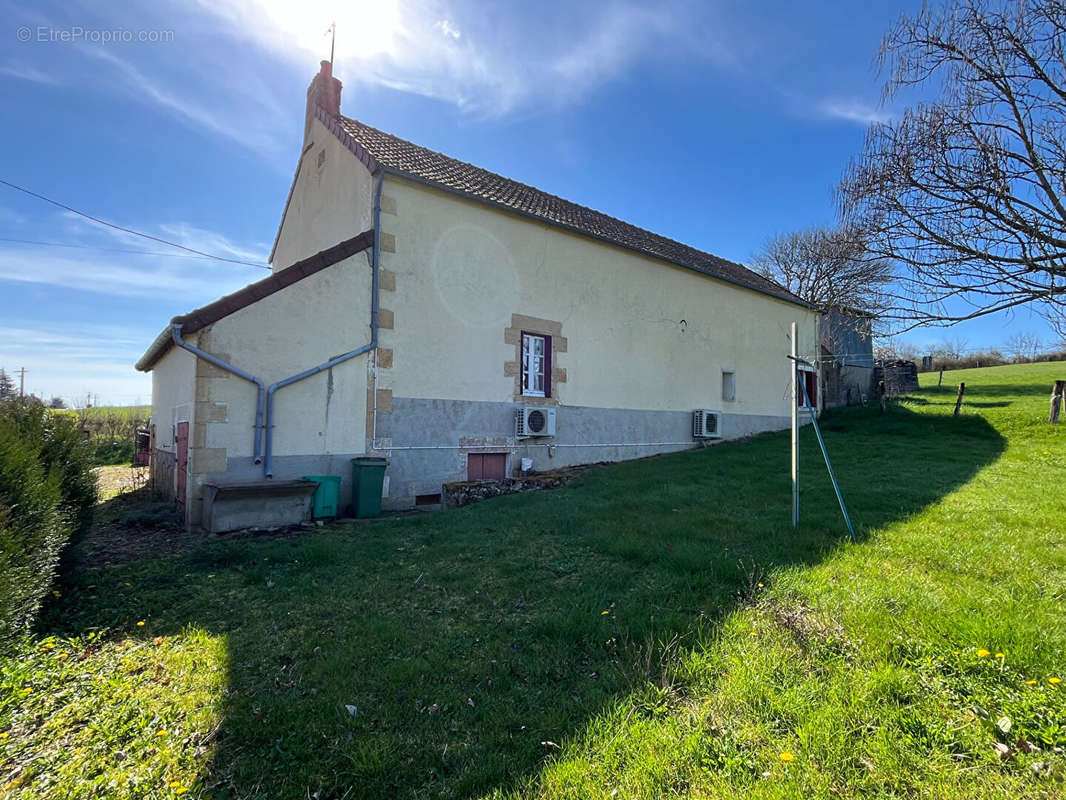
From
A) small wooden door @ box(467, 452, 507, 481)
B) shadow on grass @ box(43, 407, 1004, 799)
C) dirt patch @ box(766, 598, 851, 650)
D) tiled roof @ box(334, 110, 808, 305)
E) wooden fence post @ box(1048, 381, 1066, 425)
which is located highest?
tiled roof @ box(334, 110, 808, 305)

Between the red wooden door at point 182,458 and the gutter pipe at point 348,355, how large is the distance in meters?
1.19

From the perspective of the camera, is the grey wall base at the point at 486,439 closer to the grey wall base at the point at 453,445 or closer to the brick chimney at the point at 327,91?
the grey wall base at the point at 453,445

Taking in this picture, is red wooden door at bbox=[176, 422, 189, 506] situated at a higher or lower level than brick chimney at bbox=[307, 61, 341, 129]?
lower

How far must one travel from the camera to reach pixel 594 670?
10.7 ft

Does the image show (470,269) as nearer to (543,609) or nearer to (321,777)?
(543,609)

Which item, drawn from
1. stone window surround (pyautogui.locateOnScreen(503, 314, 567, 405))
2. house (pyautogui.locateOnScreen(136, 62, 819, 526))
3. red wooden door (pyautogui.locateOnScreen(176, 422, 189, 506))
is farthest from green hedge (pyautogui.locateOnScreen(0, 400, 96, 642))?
stone window surround (pyautogui.locateOnScreen(503, 314, 567, 405))

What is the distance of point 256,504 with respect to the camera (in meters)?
7.26

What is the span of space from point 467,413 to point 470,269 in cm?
290

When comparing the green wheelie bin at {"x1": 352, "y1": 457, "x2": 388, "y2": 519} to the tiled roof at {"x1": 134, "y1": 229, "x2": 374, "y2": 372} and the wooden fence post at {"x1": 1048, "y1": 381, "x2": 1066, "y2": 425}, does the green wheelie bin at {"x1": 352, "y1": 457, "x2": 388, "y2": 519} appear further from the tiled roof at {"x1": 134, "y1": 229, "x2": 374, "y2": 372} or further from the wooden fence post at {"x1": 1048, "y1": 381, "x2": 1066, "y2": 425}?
the wooden fence post at {"x1": 1048, "y1": 381, "x2": 1066, "y2": 425}

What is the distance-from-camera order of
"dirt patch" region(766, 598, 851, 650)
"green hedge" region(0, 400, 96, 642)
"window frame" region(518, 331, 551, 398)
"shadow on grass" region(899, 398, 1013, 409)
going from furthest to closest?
1. "shadow on grass" region(899, 398, 1013, 409)
2. "window frame" region(518, 331, 551, 398)
3. "green hedge" region(0, 400, 96, 642)
4. "dirt patch" region(766, 598, 851, 650)

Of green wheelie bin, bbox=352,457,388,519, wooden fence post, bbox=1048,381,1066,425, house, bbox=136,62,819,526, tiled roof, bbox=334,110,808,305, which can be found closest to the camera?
house, bbox=136,62,819,526

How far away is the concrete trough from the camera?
23.0 feet

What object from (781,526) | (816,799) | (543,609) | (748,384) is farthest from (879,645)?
(748,384)

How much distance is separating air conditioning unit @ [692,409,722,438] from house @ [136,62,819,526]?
6cm
